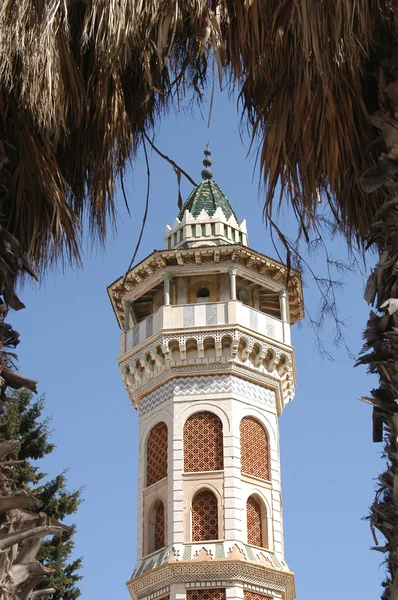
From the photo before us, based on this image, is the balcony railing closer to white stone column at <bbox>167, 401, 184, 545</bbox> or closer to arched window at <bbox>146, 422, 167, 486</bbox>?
white stone column at <bbox>167, 401, 184, 545</bbox>

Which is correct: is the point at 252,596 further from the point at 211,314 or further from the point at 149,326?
the point at 149,326

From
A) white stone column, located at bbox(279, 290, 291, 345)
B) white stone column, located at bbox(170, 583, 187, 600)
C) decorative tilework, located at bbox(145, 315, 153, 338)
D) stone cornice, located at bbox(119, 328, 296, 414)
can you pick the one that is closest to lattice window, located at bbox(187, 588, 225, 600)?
white stone column, located at bbox(170, 583, 187, 600)

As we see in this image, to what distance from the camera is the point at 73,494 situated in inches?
808

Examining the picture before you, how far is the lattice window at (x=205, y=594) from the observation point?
2461 cm

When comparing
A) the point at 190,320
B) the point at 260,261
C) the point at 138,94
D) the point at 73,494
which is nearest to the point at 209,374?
the point at 190,320

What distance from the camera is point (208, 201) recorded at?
32.0m

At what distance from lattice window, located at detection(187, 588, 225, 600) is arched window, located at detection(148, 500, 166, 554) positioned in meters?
1.63

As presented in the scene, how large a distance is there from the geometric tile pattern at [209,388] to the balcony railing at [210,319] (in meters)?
1.34

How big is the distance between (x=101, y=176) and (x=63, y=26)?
77 centimetres

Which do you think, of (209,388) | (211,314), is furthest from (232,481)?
(211,314)

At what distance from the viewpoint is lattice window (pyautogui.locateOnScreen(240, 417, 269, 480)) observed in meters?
27.0

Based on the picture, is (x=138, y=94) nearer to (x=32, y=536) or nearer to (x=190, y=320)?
(x=32, y=536)

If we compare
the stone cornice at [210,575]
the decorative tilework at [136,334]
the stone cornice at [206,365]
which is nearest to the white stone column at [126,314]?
the decorative tilework at [136,334]

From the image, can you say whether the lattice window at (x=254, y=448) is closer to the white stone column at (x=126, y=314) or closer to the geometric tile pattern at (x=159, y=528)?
the geometric tile pattern at (x=159, y=528)
